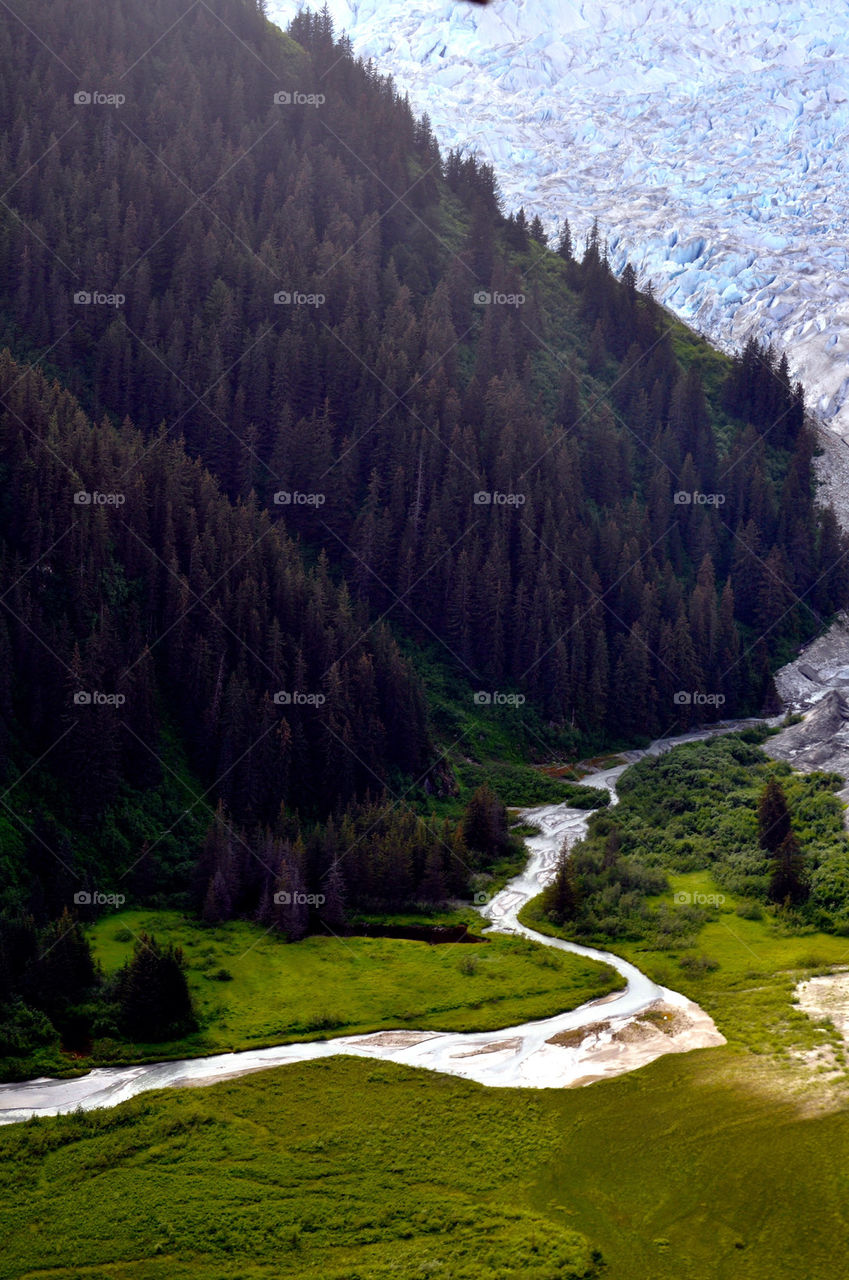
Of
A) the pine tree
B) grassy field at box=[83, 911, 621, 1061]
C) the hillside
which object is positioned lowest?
grassy field at box=[83, 911, 621, 1061]

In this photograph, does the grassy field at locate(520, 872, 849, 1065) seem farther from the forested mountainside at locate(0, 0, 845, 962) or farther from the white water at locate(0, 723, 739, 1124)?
the forested mountainside at locate(0, 0, 845, 962)

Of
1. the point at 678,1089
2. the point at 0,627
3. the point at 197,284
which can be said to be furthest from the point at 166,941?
the point at 197,284

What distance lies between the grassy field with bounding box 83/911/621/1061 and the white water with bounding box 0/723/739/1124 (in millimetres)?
894

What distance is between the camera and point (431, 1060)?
215 feet

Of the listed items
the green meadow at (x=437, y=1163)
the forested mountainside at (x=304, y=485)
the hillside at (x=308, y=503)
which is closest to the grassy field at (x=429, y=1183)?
the green meadow at (x=437, y=1163)

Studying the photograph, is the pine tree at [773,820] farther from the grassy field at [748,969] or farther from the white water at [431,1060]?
the white water at [431,1060]

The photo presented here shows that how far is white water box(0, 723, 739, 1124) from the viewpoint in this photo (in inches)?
2338

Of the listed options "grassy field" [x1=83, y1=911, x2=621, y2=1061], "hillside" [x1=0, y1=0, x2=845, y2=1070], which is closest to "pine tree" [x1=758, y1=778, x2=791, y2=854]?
"hillside" [x1=0, y1=0, x2=845, y2=1070]

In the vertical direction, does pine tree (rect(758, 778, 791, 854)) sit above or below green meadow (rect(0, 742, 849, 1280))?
above

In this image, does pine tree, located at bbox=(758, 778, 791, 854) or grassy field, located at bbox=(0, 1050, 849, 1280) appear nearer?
grassy field, located at bbox=(0, 1050, 849, 1280)

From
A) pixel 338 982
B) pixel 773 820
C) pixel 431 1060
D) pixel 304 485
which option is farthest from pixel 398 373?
pixel 431 1060

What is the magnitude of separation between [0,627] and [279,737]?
24.9 metres

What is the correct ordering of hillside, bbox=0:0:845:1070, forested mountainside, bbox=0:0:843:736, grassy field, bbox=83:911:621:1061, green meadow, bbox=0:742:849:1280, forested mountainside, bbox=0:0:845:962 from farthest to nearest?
forested mountainside, bbox=0:0:843:736 < forested mountainside, bbox=0:0:845:962 < hillside, bbox=0:0:845:1070 < grassy field, bbox=83:911:621:1061 < green meadow, bbox=0:742:849:1280

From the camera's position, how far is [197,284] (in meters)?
153
